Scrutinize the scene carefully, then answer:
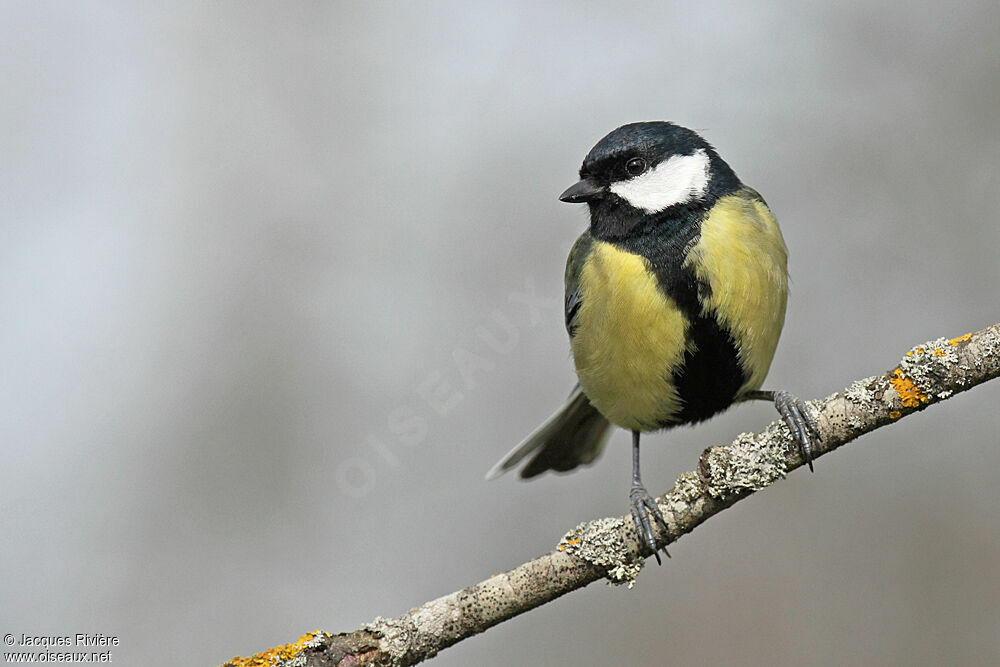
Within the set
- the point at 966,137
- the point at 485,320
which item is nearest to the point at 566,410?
the point at 485,320

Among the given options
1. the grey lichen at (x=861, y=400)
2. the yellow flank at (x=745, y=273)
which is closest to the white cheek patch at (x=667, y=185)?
the yellow flank at (x=745, y=273)

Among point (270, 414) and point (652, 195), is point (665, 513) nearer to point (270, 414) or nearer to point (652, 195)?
point (652, 195)

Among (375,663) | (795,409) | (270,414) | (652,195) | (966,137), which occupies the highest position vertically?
(270,414)

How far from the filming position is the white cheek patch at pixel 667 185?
2930mm

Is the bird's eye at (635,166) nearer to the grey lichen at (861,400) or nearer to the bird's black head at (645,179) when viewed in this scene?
the bird's black head at (645,179)

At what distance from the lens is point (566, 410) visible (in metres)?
3.72

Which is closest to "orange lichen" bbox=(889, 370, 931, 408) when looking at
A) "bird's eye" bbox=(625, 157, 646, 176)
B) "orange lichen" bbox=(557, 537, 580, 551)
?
"orange lichen" bbox=(557, 537, 580, 551)

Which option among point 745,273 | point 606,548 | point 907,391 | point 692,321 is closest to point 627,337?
point 692,321

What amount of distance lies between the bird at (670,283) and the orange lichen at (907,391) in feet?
1.59

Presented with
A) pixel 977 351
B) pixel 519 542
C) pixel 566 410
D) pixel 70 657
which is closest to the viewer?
pixel 977 351

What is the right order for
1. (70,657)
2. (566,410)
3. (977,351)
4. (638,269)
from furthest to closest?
1. (566,410)
2. (70,657)
3. (638,269)
4. (977,351)

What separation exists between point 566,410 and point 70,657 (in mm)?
2092

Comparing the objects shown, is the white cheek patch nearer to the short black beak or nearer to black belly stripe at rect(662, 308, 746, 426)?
the short black beak

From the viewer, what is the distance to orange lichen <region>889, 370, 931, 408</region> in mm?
2115
